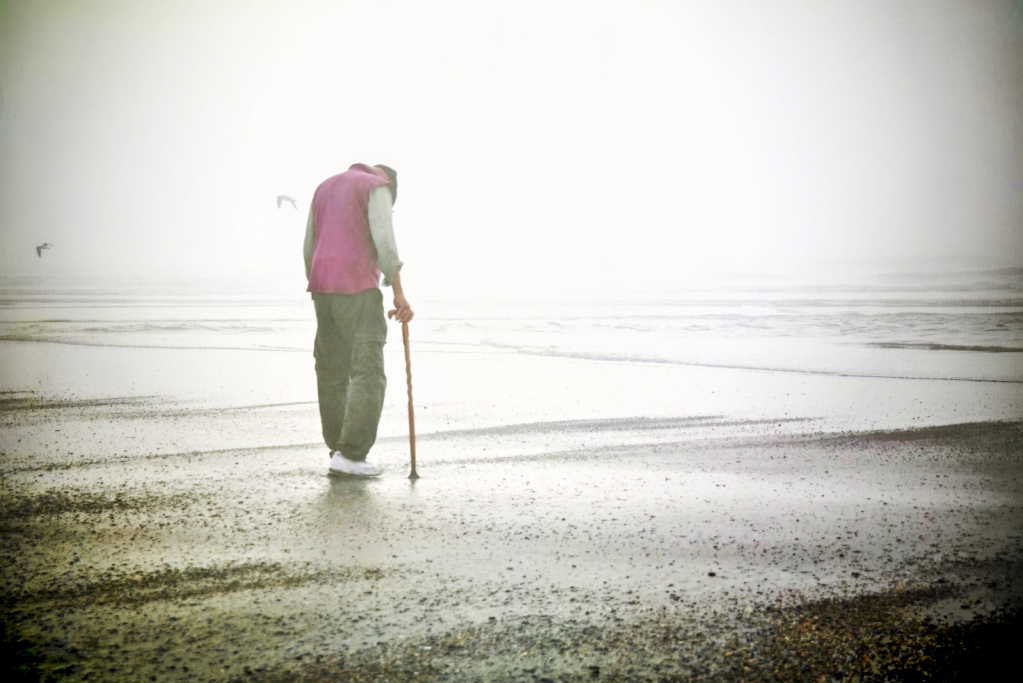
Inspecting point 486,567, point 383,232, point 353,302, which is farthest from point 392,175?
point 486,567

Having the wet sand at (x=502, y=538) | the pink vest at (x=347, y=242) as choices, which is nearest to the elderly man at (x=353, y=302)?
the pink vest at (x=347, y=242)

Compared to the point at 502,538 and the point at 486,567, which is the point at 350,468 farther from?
the point at 486,567

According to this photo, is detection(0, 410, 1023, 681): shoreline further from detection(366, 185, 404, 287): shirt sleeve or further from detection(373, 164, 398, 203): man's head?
detection(373, 164, 398, 203): man's head

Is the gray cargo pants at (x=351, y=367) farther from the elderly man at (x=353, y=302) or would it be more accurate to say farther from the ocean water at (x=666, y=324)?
the ocean water at (x=666, y=324)

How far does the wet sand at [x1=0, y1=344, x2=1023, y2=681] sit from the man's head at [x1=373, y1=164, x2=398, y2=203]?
1440 millimetres

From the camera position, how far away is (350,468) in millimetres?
4180

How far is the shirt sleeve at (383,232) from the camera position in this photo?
163 inches

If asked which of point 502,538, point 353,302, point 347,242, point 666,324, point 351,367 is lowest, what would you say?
point 666,324

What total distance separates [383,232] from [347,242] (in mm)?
234

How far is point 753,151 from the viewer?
4244cm

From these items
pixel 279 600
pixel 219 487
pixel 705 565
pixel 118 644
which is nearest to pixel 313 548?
pixel 279 600

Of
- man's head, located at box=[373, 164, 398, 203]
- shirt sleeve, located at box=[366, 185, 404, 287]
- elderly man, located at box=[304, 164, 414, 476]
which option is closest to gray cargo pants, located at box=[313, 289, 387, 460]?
elderly man, located at box=[304, 164, 414, 476]

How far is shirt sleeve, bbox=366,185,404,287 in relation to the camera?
4.15 meters

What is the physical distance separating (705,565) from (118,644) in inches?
72.0
